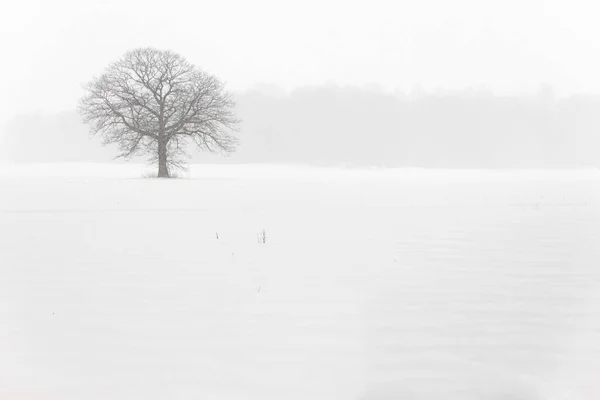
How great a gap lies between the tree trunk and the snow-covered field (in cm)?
3216

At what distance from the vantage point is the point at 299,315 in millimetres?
6449

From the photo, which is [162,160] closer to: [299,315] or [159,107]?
[159,107]

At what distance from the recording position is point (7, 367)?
4.99 meters

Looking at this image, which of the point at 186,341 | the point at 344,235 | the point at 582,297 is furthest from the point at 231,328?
the point at 344,235

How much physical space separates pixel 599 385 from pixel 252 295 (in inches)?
151

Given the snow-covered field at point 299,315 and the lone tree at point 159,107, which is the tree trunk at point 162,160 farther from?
the snow-covered field at point 299,315

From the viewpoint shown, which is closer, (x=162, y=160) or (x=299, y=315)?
(x=299, y=315)

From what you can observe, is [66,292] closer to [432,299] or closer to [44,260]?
[44,260]

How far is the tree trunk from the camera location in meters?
45.3

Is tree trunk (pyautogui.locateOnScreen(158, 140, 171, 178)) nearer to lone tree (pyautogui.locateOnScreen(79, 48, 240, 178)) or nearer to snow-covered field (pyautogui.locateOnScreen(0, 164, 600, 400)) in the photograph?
lone tree (pyautogui.locateOnScreen(79, 48, 240, 178))

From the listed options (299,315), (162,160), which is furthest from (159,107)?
(299,315)

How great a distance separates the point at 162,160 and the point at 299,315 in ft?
134

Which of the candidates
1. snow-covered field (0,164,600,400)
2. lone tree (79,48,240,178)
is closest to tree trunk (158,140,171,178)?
lone tree (79,48,240,178)

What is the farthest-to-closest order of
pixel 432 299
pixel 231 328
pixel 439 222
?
pixel 439 222, pixel 432 299, pixel 231 328
